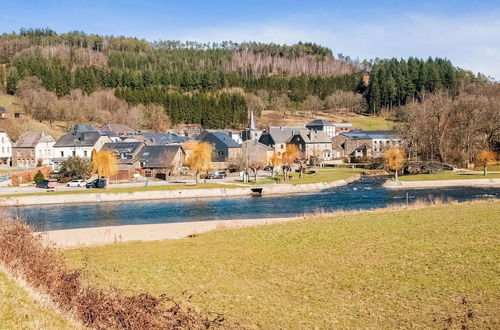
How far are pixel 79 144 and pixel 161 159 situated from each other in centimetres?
1765

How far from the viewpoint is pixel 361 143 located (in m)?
95.5

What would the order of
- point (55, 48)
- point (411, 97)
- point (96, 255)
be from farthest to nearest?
point (55, 48)
point (411, 97)
point (96, 255)

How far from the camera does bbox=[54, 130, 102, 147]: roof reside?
239ft

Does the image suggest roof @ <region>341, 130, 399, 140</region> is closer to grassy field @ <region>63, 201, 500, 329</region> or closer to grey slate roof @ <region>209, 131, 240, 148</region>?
grey slate roof @ <region>209, 131, 240, 148</region>

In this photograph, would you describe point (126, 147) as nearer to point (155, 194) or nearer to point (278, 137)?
point (155, 194)

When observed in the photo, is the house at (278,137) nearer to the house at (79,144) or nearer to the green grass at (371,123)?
the house at (79,144)

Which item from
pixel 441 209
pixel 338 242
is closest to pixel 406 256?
pixel 338 242

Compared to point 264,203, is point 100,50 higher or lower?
higher

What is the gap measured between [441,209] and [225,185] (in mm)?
27858

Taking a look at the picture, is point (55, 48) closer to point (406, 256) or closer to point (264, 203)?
point (264, 203)

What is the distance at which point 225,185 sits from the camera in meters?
51.5

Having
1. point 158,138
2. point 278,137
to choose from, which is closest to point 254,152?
point 158,138

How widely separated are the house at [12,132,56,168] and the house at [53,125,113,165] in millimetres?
1892

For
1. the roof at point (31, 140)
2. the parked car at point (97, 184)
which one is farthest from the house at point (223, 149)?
the roof at point (31, 140)
